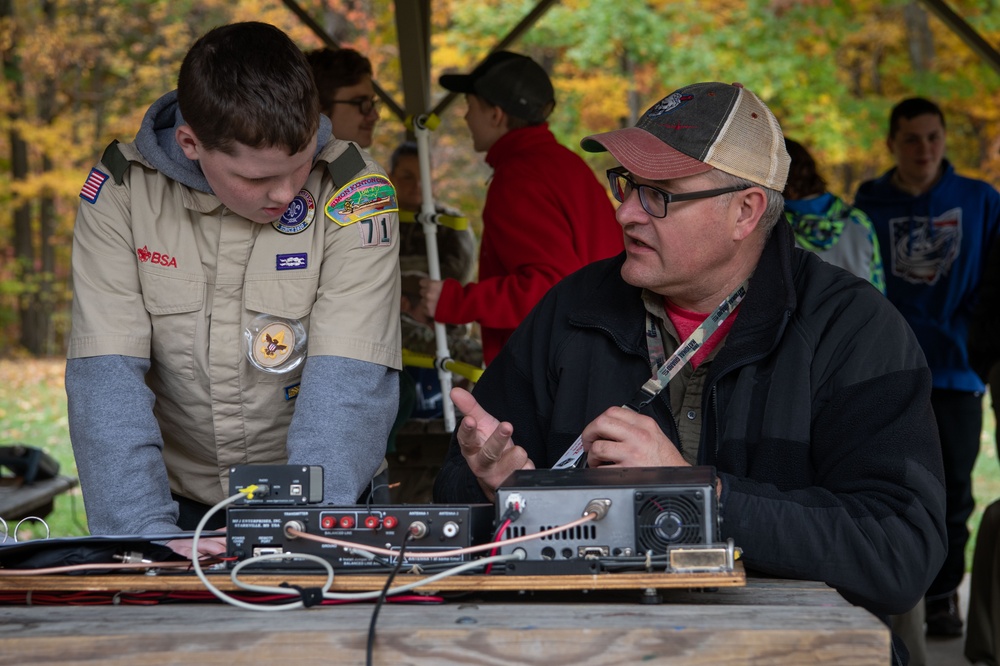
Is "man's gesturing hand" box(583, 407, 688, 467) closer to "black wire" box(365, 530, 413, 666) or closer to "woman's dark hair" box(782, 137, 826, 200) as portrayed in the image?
"black wire" box(365, 530, 413, 666)

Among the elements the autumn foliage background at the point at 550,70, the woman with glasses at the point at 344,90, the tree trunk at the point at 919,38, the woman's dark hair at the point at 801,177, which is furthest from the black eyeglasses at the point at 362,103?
the tree trunk at the point at 919,38

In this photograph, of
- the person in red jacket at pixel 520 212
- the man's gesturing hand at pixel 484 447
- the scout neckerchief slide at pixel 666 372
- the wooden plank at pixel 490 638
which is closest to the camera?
the wooden plank at pixel 490 638

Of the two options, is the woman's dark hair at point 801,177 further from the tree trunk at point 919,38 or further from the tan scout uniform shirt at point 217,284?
the tree trunk at point 919,38

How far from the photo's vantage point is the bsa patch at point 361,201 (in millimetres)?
2529

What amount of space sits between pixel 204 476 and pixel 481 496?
2.42 feet

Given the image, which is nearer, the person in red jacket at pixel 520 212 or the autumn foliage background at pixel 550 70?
the person in red jacket at pixel 520 212

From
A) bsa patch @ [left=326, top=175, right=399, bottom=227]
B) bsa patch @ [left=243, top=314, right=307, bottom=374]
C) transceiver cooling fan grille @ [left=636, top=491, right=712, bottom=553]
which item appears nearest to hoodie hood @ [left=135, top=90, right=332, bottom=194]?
bsa patch @ [left=326, top=175, right=399, bottom=227]

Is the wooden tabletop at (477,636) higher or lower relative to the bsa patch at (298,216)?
lower

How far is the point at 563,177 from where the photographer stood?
4035 mm

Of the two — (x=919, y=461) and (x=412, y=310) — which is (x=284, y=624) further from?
(x=412, y=310)

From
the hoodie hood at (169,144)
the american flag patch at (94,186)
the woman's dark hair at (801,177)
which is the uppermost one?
the woman's dark hair at (801,177)

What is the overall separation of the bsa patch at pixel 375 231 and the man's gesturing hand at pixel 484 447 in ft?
1.73

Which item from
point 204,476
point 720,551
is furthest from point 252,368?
point 720,551

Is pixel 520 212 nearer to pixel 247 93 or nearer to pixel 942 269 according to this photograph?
pixel 247 93
